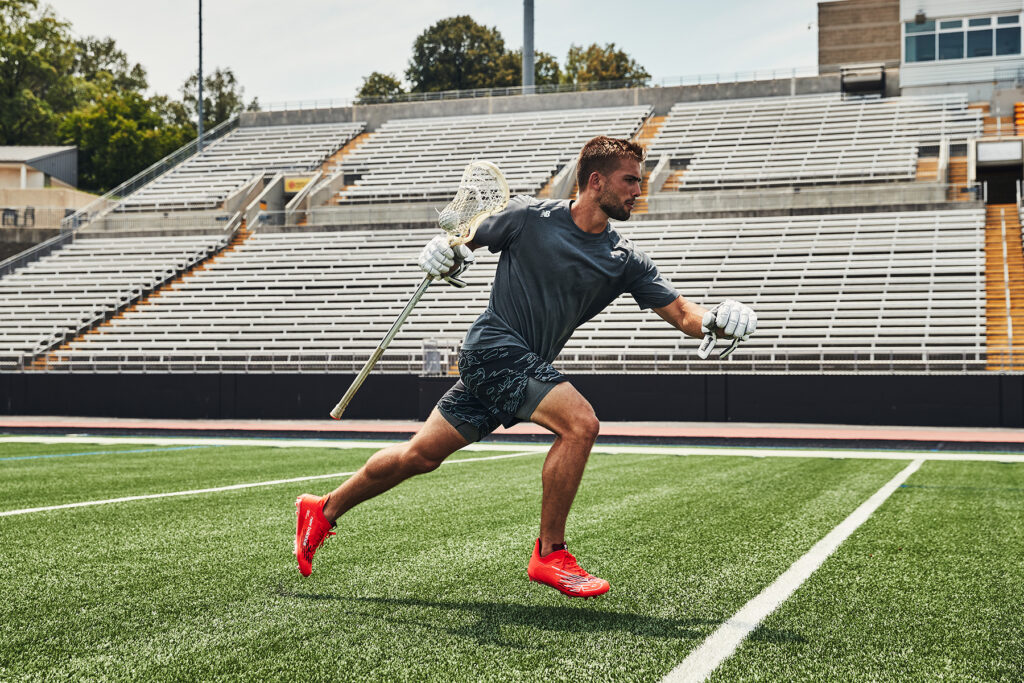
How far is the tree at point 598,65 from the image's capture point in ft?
205

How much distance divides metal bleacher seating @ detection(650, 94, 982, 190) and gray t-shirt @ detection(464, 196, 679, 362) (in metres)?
25.0

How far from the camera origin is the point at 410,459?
4.33m

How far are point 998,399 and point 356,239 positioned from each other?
706 inches

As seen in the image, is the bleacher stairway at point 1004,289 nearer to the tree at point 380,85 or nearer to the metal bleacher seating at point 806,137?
the metal bleacher seating at point 806,137

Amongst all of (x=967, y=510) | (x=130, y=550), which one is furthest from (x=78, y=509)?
(x=967, y=510)

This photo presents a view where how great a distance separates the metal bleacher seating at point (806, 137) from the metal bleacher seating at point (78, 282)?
1512 centimetres

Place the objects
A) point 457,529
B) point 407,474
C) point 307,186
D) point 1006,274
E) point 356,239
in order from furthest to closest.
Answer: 1. point 307,186
2. point 356,239
3. point 1006,274
4. point 457,529
5. point 407,474

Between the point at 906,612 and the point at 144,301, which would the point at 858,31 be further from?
the point at 906,612

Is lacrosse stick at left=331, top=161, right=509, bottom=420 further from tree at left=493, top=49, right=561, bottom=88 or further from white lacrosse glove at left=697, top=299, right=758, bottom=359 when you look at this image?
tree at left=493, top=49, right=561, bottom=88

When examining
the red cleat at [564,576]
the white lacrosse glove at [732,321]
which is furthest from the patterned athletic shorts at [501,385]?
the white lacrosse glove at [732,321]

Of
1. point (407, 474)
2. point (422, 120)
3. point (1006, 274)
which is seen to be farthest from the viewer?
point (422, 120)

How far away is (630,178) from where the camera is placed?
14.4 ft

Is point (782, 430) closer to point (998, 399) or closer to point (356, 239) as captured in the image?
A: point (998, 399)

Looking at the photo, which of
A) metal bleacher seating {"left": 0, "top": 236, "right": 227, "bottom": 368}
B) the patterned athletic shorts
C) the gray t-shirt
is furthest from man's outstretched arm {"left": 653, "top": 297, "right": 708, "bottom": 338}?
metal bleacher seating {"left": 0, "top": 236, "right": 227, "bottom": 368}
